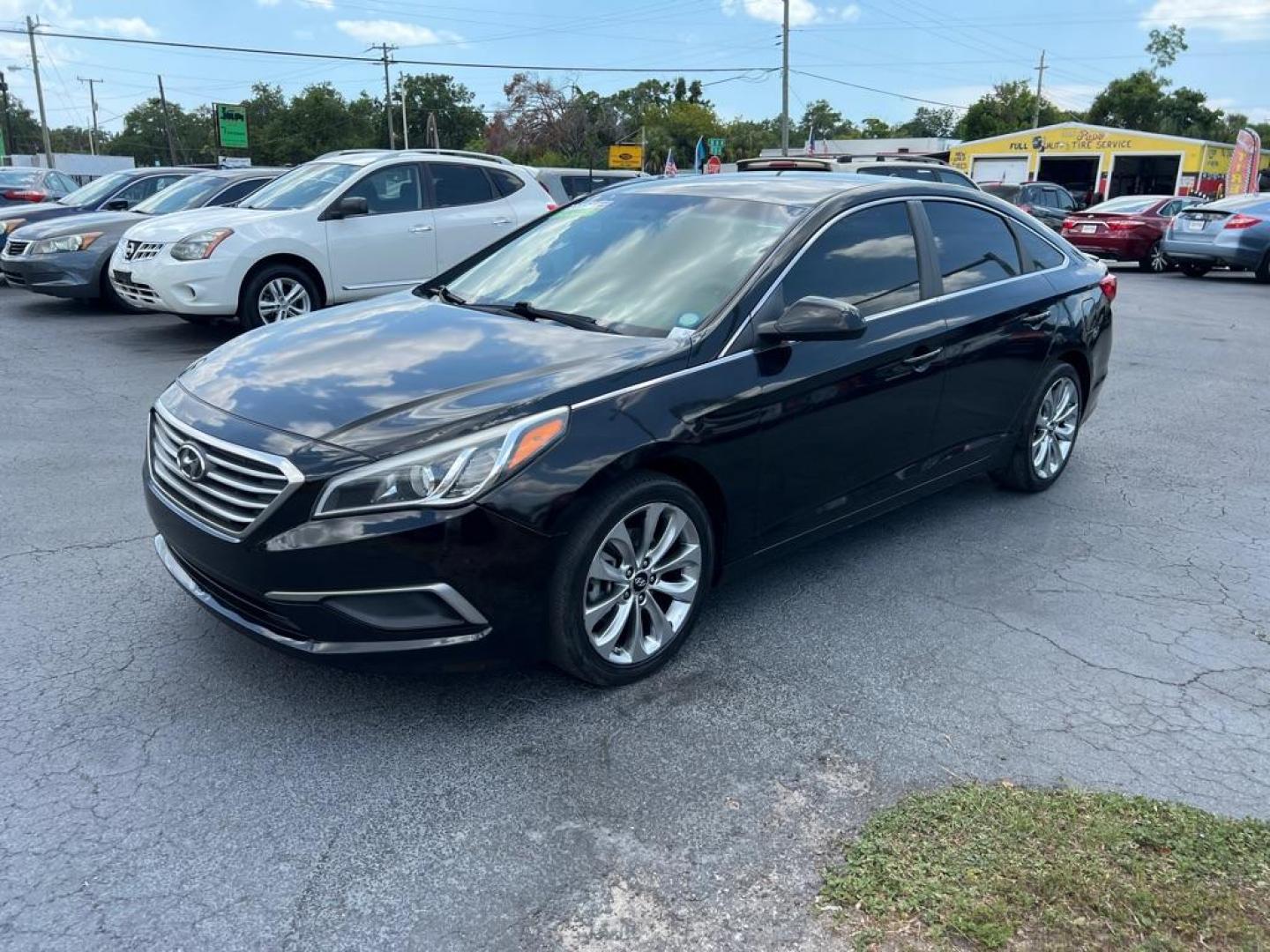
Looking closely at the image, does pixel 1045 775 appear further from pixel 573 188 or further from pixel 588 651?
pixel 573 188

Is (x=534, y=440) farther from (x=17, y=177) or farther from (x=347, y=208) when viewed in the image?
(x=17, y=177)

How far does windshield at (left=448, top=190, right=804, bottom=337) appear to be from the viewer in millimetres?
3799

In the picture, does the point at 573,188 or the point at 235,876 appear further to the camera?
the point at 573,188

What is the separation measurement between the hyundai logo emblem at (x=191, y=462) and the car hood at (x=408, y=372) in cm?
19

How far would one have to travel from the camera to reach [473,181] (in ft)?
33.3

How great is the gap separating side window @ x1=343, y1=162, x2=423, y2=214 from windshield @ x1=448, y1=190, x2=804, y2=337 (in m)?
5.21

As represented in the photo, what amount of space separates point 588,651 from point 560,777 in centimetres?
45

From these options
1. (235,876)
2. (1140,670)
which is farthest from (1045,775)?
(235,876)

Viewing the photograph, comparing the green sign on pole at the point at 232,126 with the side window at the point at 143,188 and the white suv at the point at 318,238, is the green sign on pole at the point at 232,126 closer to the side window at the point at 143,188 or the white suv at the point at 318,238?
the side window at the point at 143,188

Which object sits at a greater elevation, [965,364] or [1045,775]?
[965,364]

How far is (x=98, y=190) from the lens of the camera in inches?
533

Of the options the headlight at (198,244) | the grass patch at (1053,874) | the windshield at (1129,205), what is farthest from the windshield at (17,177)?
the windshield at (1129,205)

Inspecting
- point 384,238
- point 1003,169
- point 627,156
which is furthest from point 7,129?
point 384,238

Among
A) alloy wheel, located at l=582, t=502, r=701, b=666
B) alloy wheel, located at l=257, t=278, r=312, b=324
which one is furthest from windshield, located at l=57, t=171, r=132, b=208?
alloy wheel, located at l=582, t=502, r=701, b=666
